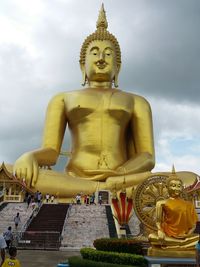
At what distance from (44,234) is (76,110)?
8.73 meters

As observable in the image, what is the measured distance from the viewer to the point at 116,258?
5801mm

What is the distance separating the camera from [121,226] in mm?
10062

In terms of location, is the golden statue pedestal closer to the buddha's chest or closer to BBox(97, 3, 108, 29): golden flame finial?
the buddha's chest

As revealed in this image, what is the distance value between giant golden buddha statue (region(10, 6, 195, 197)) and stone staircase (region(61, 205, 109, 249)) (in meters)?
2.99

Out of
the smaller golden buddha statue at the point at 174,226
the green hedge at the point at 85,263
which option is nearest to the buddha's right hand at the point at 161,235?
the smaller golden buddha statue at the point at 174,226

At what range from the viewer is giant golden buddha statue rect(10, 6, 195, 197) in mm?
17203

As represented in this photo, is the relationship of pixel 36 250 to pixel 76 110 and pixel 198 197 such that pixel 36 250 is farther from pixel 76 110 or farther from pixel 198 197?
pixel 198 197

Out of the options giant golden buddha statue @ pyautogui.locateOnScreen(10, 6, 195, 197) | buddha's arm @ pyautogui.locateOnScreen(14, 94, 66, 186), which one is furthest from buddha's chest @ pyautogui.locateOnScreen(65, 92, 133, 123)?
buddha's arm @ pyautogui.locateOnScreen(14, 94, 66, 186)

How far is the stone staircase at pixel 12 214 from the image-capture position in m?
12.3

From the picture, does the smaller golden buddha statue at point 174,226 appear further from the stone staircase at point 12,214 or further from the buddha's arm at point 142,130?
the buddha's arm at point 142,130

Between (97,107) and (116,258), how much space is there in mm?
13210

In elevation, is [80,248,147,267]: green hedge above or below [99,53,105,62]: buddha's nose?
below

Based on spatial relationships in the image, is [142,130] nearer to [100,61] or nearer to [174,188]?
[100,61]

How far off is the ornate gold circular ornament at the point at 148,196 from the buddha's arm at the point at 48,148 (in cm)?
933
